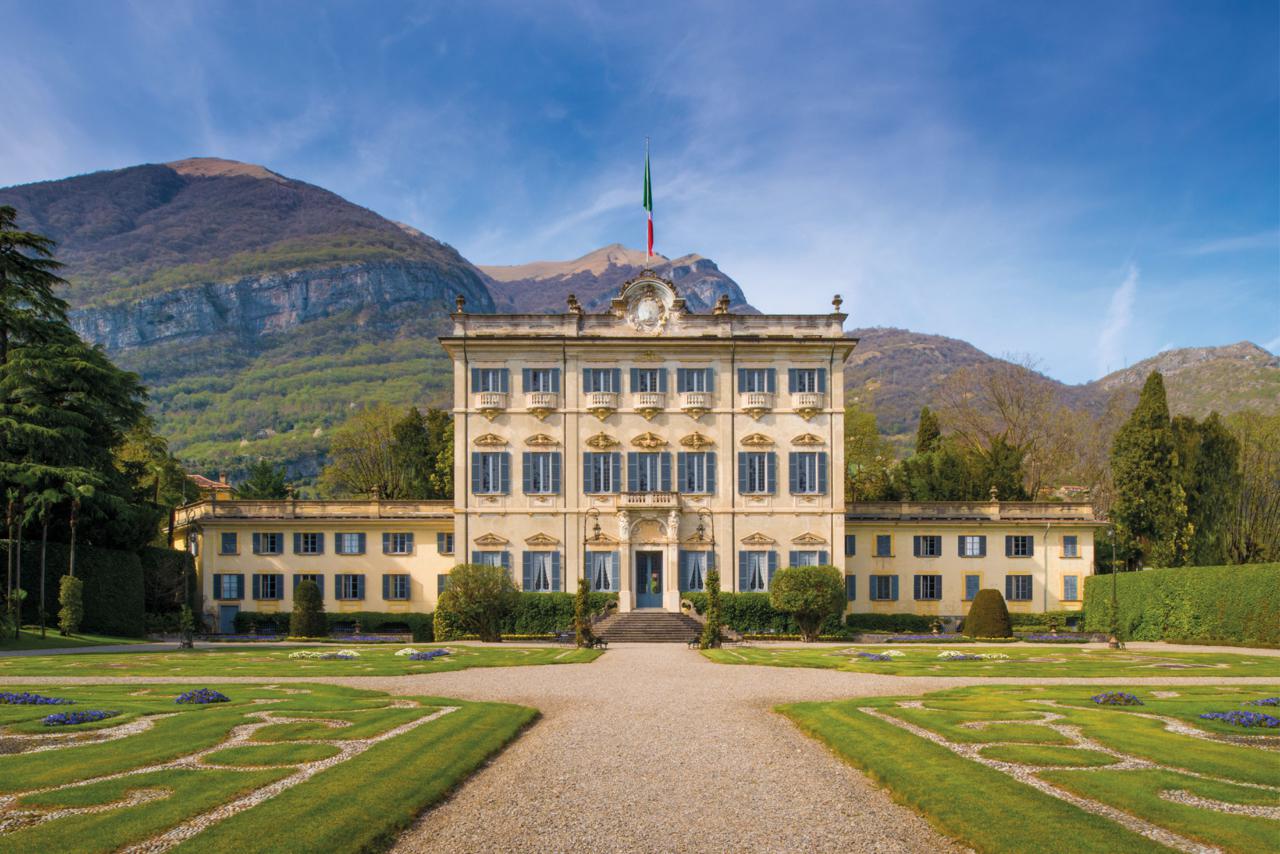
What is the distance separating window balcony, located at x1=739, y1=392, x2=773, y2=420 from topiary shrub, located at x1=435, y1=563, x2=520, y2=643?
13316 millimetres

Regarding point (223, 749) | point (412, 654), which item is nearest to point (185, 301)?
point (412, 654)

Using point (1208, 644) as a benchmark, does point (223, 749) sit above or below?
above

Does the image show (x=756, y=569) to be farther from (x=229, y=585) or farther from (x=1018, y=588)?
(x=229, y=585)

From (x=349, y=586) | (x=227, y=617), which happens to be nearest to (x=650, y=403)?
(x=349, y=586)

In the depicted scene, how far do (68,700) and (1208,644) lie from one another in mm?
37101

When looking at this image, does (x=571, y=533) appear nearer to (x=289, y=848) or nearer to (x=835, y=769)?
(x=835, y=769)

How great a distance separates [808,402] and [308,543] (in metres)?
24.4

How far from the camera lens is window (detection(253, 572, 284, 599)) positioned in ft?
159

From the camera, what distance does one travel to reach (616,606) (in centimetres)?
4497

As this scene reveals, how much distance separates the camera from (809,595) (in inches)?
1661

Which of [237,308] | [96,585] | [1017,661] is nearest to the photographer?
[1017,661]

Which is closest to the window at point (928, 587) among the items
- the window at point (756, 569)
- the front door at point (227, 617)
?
the window at point (756, 569)

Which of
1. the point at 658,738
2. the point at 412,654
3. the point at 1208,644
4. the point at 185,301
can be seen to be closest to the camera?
the point at 658,738

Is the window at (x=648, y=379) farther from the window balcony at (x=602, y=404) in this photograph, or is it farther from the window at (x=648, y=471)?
the window at (x=648, y=471)
